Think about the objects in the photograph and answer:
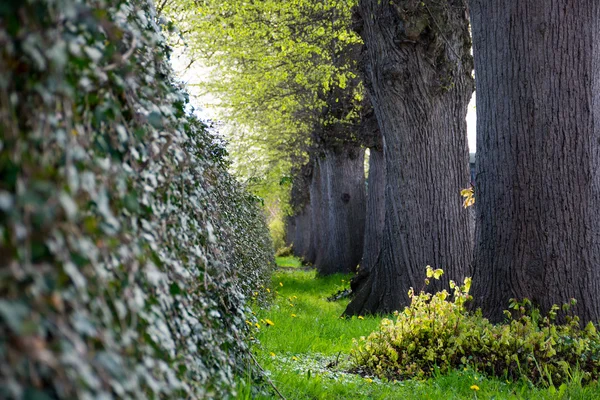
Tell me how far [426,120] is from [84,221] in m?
6.93

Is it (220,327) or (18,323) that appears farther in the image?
(220,327)

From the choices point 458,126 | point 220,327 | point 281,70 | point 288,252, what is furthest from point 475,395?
point 288,252

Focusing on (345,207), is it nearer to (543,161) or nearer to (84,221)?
(543,161)

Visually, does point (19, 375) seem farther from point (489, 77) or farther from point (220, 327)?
point (489, 77)

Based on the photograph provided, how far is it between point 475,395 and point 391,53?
509cm

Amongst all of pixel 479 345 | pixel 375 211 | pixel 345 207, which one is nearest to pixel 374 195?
pixel 375 211

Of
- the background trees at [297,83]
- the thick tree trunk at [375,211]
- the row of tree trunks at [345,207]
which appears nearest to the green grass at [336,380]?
the thick tree trunk at [375,211]

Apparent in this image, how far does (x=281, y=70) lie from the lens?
540 inches

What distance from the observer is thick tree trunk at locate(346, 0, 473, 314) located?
8.03 meters

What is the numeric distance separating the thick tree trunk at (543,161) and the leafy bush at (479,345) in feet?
0.83

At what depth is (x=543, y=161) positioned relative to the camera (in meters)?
5.32

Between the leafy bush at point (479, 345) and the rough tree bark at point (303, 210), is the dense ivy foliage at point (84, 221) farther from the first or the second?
the rough tree bark at point (303, 210)

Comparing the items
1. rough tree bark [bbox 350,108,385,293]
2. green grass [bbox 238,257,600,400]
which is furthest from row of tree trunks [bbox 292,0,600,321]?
rough tree bark [bbox 350,108,385,293]

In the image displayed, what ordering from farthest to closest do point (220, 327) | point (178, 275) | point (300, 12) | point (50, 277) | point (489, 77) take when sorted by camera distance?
point (300, 12) < point (489, 77) < point (220, 327) < point (178, 275) < point (50, 277)
